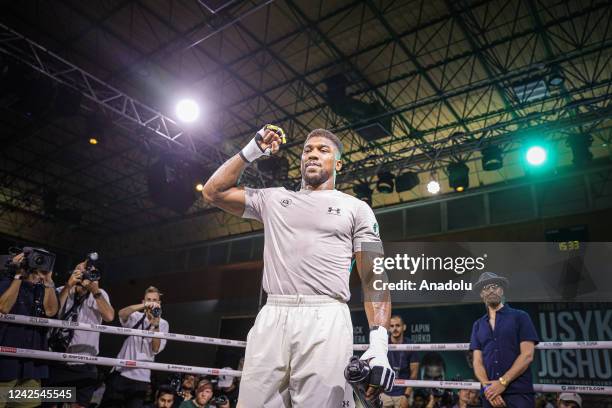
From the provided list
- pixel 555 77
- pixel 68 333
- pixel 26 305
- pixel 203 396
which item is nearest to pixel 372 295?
pixel 26 305

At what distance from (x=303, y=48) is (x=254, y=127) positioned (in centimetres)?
369

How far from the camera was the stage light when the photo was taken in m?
10.5

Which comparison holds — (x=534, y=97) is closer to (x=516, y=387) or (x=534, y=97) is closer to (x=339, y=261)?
(x=516, y=387)

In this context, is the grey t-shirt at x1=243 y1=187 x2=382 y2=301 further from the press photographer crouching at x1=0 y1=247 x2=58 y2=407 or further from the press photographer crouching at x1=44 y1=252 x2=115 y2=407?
the press photographer crouching at x1=44 y1=252 x2=115 y2=407

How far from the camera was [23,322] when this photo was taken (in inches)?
152

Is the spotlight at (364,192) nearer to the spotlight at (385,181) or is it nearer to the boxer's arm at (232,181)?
the spotlight at (385,181)

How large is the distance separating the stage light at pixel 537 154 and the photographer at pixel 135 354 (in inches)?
355

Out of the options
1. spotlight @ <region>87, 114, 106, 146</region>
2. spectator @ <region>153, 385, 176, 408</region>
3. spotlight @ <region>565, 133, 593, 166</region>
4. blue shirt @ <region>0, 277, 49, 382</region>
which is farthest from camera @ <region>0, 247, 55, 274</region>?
spotlight @ <region>565, 133, 593, 166</region>

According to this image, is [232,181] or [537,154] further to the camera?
[537,154]

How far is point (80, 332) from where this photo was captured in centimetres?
485

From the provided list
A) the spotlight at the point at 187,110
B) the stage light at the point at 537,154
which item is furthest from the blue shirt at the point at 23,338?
the stage light at the point at 537,154

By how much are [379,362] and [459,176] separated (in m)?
10.5

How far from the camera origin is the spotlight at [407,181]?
1228cm

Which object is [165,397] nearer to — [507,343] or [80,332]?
[80,332]
